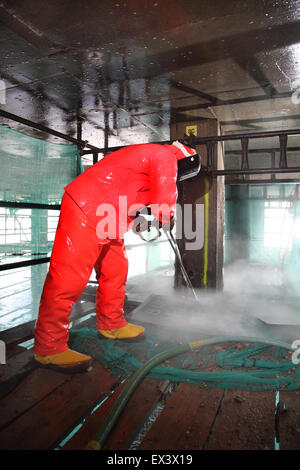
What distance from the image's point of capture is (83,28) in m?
2.35

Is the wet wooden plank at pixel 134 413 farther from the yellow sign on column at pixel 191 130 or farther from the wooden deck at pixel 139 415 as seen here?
the yellow sign on column at pixel 191 130

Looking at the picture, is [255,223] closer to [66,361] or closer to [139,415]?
[66,361]

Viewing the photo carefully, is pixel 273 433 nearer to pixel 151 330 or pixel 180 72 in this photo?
pixel 151 330

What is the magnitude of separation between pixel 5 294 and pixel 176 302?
4.42m

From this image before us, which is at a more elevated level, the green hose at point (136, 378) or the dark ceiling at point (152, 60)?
the dark ceiling at point (152, 60)

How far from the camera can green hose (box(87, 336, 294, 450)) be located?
150cm

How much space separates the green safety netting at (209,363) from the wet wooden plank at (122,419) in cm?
20

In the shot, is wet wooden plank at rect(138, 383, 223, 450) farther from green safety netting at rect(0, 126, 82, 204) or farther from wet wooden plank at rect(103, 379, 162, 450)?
green safety netting at rect(0, 126, 82, 204)

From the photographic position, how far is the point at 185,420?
5.70 feet

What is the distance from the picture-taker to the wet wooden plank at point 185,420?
154 cm

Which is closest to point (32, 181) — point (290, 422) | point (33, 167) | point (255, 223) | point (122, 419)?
point (33, 167)

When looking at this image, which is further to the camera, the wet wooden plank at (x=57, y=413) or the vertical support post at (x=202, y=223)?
the vertical support post at (x=202, y=223)

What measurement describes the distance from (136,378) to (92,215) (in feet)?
4.36

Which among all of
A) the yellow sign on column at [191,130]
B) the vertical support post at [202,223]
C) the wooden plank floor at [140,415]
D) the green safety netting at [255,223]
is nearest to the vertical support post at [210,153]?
the vertical support post at [202,223]
